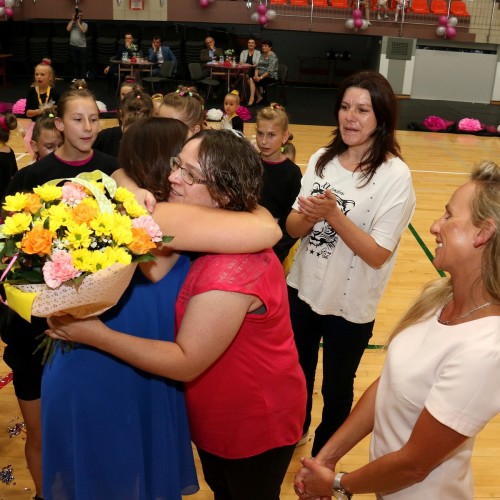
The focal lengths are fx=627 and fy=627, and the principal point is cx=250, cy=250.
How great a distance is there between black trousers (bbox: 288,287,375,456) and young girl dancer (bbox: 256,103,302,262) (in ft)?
2.74

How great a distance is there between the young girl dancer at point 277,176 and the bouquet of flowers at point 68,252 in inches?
79.6

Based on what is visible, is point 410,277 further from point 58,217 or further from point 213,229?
point 58,217

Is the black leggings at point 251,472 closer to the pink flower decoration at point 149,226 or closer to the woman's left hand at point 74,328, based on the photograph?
the woman's left hand at point 74,328

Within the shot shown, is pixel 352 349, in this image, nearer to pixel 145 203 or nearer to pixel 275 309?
pixel 275 309

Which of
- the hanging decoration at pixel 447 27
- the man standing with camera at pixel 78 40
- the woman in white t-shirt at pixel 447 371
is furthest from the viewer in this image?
the hanging decoration at pixel 447 27

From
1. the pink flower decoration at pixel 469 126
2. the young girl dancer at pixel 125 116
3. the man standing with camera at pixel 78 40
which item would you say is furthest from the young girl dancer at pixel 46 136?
the man standing with camera at pixel 78 40

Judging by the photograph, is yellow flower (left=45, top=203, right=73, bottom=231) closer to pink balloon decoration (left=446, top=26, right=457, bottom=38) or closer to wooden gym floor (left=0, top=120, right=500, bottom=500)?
wooden gym floor (left=0, top=120, right=500, bottom=500)

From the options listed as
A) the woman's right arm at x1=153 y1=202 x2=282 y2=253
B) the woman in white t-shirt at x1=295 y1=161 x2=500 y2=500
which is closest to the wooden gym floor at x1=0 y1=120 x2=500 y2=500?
the woman in white t-shirt at x1=295 y1=161 x2=500 y2=500

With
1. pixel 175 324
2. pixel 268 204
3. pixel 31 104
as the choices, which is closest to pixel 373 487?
pixel 175 324

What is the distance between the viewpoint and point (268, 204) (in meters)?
3.61

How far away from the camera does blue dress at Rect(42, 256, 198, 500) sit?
67.9 inches

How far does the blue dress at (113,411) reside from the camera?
1725 millimetres

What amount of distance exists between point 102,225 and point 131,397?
53 cm

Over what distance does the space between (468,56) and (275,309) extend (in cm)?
1677
